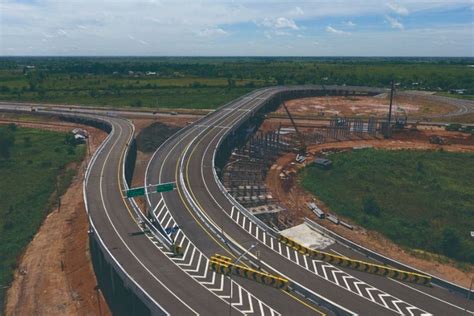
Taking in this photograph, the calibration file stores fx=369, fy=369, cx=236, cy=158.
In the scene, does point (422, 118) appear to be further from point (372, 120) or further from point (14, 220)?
point (14, 220)

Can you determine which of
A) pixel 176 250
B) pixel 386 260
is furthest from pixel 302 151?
pixel 176 250

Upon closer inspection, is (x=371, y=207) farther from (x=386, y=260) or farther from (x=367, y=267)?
(x=367, y=267)

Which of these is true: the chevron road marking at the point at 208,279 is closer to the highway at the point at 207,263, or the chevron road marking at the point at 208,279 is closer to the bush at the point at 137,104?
the highway at the point at 207,263

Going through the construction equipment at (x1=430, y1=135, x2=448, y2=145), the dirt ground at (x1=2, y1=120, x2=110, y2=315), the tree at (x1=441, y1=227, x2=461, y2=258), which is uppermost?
the construction equipment at (x1=430, y1=135, x2=448, y2=145)

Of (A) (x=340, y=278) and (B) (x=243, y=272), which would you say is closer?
(B) (x=243, y=272)

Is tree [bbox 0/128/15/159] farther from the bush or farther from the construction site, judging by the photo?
the bush

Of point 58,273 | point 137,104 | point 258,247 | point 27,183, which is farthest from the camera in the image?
point 137,104

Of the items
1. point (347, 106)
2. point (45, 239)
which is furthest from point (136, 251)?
point (347, 106)

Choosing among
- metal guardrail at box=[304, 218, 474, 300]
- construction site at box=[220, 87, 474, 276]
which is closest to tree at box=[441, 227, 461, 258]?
construction site at box=[220, 87, 474, 276]
